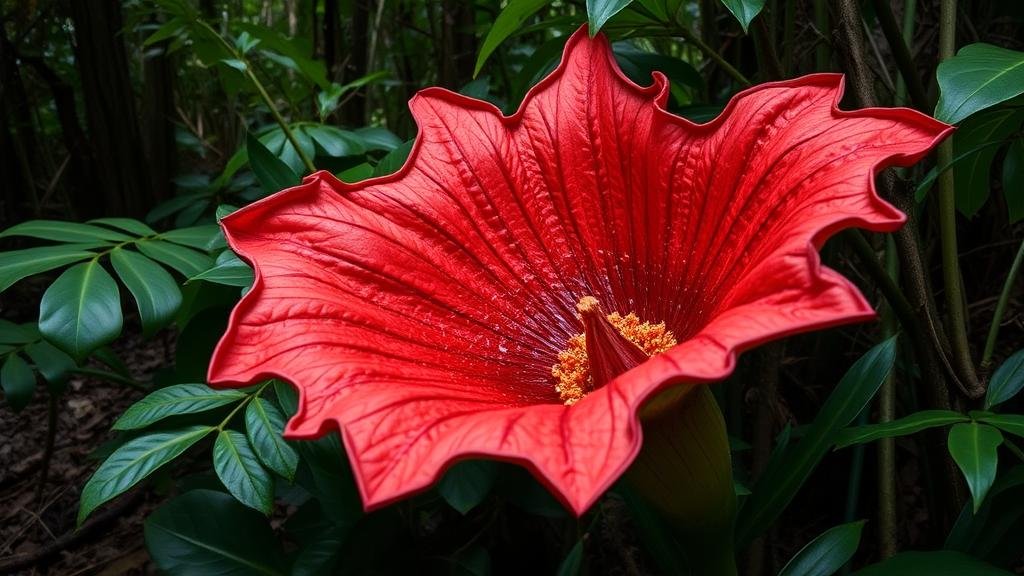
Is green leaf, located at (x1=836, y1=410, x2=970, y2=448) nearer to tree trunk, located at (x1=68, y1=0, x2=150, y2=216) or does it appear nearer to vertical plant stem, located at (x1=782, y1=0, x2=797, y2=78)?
vertical plant stem, located at (x1=782, y1=0, x2=797, y2=78)

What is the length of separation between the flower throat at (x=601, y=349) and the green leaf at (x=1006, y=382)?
1.00 feet

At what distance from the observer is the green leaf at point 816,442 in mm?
774

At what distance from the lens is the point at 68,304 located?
870 millimetres

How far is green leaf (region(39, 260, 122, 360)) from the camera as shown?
85 cm

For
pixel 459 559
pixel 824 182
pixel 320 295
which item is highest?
pixel 824 182

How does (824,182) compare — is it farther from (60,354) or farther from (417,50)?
(417,50)

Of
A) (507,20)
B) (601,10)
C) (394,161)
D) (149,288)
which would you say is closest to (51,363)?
(149,288)

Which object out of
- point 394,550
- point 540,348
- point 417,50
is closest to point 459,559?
point 394,550

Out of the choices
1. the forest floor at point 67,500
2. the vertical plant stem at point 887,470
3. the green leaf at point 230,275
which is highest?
the green leaf at point 230,275

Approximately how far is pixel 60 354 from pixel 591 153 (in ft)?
2.68

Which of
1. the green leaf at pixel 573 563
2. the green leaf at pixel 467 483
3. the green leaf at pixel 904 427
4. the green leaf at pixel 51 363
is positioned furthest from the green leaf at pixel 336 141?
the green leaf at pixel 904 427

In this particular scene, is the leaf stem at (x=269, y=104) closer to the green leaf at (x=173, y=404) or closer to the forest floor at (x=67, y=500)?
the green leaf at (x=173, y=404)

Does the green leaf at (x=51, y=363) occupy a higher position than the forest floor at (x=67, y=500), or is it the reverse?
the green leaf at (x=51, y=363)

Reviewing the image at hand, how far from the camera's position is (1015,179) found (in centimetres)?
93
